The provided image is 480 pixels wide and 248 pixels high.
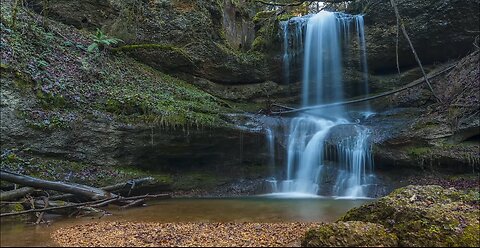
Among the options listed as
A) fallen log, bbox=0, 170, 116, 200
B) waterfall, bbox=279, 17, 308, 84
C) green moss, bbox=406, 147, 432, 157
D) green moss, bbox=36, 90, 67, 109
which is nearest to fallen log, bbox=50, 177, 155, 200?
Answer: fallen log, bbox=0, 170, 116, 200

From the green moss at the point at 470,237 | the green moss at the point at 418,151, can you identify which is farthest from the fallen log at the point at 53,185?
the green moss at the point at 418,151

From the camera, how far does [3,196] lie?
23.0 feet

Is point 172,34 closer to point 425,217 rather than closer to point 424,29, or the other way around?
point 424,29

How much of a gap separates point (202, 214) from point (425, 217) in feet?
14.3

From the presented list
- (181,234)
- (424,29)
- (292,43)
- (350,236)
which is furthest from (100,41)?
(424,29)

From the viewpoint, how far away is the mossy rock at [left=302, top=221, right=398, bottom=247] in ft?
13.6

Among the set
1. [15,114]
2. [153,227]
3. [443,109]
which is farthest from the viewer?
[443,109]

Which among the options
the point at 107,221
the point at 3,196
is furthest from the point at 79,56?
the point at 107,221

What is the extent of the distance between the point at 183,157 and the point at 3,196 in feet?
18.4

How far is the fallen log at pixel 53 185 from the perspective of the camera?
291 inches

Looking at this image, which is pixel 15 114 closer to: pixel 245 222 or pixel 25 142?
pixel 25 142

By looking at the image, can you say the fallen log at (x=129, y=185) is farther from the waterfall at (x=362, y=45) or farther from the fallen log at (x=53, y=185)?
the waterfall at (x=362, y=45)

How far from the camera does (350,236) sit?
415cm

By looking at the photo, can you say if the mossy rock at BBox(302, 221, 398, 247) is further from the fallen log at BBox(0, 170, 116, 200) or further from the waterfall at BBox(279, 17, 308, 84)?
the waterfall at BBox(279, 17, 308, 84)
